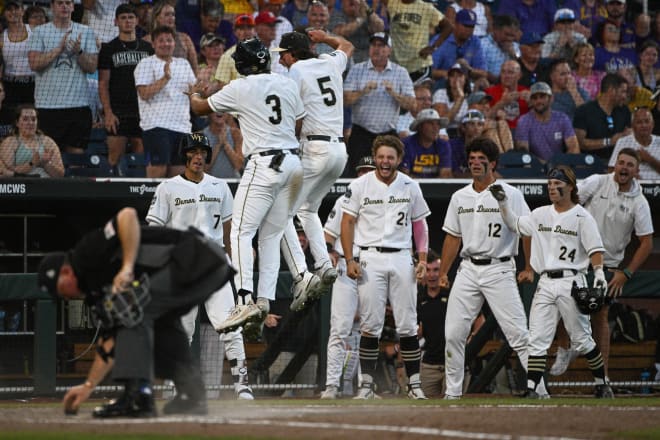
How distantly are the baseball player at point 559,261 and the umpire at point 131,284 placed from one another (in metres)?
4.02

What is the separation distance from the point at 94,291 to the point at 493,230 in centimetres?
443

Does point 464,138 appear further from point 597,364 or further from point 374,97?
point 597,364

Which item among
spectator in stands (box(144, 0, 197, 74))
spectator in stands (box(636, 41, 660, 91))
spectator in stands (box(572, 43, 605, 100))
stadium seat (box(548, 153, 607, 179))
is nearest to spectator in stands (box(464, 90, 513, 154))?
stadium seat (box(548, 153, 607, 179))

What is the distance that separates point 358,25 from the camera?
13.4 metres

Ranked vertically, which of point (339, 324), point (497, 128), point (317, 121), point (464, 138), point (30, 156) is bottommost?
point (339, 324)

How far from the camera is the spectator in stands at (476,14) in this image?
14742mm

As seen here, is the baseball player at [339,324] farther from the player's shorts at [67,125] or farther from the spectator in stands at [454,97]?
the spectator in stands at [454,97]

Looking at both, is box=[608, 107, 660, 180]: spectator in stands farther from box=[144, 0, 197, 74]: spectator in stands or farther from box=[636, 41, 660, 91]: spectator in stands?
box=[144, 0, 197, 74]: spectator in stands

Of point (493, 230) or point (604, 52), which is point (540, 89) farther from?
point (493, 230)

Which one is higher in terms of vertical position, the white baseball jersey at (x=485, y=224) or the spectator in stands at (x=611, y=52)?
the spectator in stands at (x=611, y=52)

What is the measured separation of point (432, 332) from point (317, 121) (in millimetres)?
3187

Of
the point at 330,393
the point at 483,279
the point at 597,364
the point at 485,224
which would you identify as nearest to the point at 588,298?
the point at 597,364

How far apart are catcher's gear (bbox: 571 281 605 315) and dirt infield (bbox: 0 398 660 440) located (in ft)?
4.92

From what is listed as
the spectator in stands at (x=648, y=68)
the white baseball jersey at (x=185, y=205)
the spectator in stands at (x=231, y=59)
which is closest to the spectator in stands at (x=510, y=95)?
the spectator in stands at (x=648, y=68)
